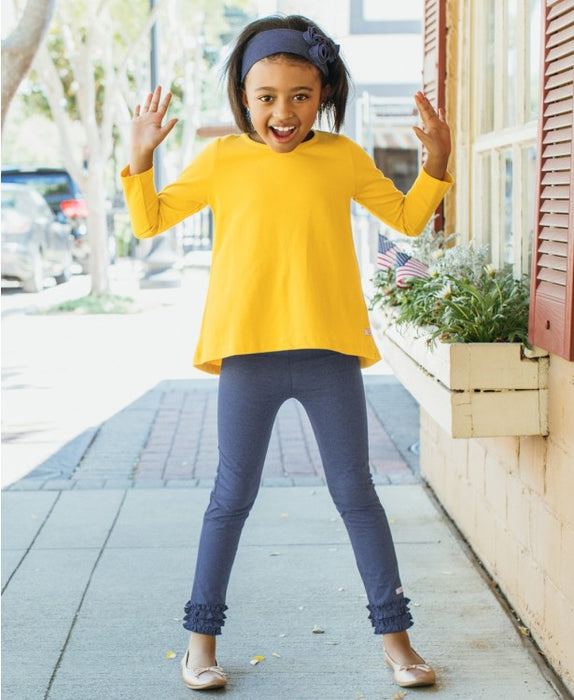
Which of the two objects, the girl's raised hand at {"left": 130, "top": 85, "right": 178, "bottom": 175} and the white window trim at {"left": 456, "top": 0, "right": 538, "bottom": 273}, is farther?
the white window trim at {"left": 456, "top": 0, "right": 538, "bottom": 273}

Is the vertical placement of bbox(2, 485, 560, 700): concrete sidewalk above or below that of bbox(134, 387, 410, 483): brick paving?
below

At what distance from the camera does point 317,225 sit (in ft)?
10.1

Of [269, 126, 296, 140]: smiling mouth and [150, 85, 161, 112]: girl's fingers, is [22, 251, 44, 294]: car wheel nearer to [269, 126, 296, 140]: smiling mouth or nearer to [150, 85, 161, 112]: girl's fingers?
[150, 85, 161, 112]: girl's fingers

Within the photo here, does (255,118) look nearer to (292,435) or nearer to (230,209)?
(230,209)

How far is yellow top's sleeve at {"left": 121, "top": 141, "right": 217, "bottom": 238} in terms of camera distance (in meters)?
3.10

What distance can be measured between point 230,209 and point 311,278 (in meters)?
0.30

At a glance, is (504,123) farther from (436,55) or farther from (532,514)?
(532,514)

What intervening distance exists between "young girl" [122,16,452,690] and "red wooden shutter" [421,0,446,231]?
1.87m

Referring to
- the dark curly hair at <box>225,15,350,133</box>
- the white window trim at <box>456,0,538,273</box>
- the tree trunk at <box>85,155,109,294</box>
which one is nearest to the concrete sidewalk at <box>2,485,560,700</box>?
the white window trim at <box>456,0,538,273</box>

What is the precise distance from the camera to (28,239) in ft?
50.8

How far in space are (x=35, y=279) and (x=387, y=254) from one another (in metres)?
11.9

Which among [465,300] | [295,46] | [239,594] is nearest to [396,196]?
[295,46]

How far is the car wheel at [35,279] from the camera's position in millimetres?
15867

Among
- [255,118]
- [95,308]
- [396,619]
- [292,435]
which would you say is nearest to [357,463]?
[396,619]
